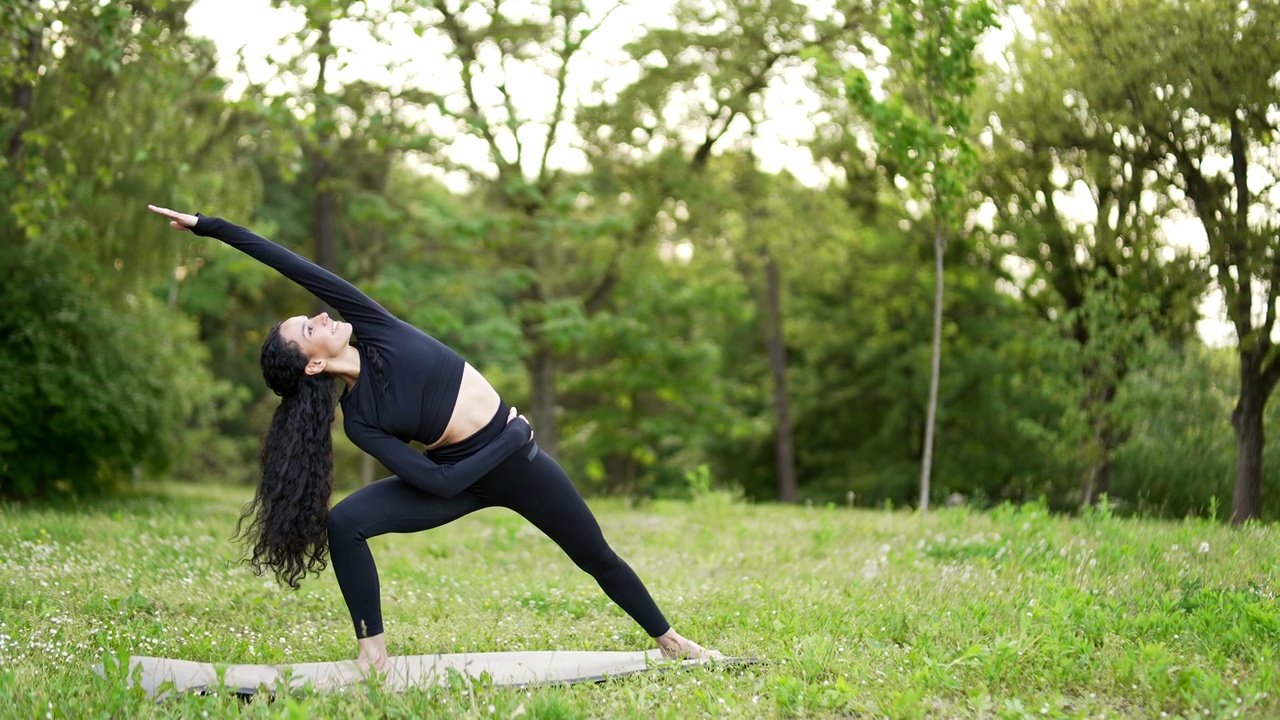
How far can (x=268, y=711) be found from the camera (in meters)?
3.84

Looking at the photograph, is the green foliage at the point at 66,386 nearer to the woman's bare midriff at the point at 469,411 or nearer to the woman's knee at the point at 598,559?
the woman's bare midriff at the point at 469,411

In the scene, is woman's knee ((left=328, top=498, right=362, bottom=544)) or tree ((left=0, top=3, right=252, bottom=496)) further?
tree ((left=0, top=3, right=252, bottom=496))

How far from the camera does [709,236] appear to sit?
2044cm

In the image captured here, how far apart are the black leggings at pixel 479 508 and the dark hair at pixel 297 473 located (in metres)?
0.18

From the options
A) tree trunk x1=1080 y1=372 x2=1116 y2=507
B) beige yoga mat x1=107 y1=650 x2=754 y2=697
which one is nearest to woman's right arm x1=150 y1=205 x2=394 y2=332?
beige yoga mat x1=107 y1=650 x2=754 y2=697

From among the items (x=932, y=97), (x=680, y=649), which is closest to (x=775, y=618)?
(x=680, y=649)

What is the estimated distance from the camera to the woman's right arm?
4430 millimetres

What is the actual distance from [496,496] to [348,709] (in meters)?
1.14

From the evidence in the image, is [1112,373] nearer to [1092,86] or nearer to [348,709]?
[1092,86]

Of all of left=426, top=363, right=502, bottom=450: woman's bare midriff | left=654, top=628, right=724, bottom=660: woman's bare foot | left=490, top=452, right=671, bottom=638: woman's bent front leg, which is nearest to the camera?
left=426, top=363, right=502, bottom=450: woman's bare midriff

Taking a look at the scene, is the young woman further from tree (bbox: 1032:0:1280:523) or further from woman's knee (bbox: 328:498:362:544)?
tree (bbox: 1032:0:1280:523)

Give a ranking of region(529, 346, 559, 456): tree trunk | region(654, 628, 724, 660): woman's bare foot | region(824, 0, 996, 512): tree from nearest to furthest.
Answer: region(654, 628, 724, 660): woman's bare foot
region(824, 0, 996, 512): tree
region(529, 346, 559, 456): tree trunk

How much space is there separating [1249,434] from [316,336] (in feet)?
25.2

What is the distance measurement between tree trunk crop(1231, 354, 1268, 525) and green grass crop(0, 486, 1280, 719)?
3.69 ft
